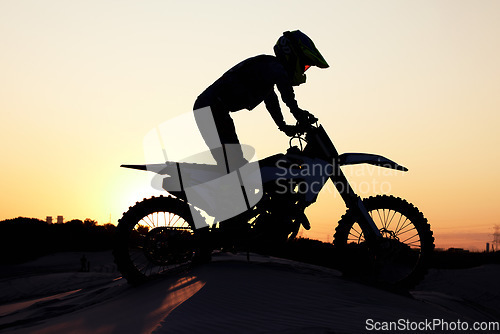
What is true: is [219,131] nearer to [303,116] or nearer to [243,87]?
[243,87]

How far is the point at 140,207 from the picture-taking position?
23.9 ft

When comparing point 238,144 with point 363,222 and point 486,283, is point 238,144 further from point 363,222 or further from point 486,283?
point 486,283

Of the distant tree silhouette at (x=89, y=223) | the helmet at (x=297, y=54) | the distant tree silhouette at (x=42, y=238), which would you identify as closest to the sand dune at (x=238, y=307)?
the helmet at (x=297, y=54)

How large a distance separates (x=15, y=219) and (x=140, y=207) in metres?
24.5

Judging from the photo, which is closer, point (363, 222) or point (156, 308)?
point (156, 308)

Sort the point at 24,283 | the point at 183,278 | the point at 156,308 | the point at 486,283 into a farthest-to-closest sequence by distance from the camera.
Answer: the point at 24,283, the point at 486,283, the point at 183,278, the point at 156,308

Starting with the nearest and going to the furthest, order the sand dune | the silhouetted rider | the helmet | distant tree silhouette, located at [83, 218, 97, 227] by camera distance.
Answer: the sand dune
the helmet
the silhouetted rider
distant tree silhouette, located at [83, 218, 97, 227]

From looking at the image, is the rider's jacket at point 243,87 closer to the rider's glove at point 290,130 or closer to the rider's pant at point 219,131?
the rider's pant at point 219,131

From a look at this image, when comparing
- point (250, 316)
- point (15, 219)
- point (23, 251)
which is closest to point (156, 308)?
point (250, 316)

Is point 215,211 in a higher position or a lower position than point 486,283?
higher

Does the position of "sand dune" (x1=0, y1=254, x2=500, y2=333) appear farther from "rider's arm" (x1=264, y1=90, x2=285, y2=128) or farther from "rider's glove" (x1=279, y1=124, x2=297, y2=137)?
"rider's arm" (x1=264, y1=90, x2=285, y2=128)

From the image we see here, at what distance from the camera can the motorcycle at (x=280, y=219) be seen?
23.2 ft

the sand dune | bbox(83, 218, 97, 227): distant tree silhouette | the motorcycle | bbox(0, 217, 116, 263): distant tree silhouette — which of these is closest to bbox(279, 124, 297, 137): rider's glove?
the motorcycle

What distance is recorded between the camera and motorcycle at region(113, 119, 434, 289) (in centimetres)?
706
